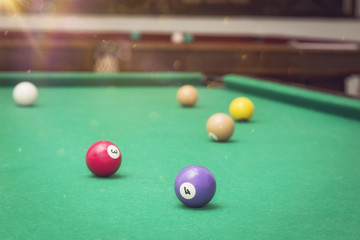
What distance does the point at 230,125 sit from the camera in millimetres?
2654

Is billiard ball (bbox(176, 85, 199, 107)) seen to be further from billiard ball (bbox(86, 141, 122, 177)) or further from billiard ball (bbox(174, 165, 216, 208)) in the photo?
billiard ball (bbox(174, 165, 216, 208))

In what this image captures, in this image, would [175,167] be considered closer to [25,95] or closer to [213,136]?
[213,136]

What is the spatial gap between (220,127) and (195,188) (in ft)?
3.46

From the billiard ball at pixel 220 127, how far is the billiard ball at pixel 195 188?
0.98m

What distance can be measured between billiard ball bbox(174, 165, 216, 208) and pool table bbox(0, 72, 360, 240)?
3cm

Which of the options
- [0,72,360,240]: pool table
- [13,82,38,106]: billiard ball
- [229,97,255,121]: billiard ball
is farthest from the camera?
[13,82,38,106]: billiard ball

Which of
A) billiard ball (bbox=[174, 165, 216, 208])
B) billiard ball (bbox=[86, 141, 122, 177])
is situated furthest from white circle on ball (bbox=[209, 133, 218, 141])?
billiard ball (bbox=[174, 165, 216, 208])

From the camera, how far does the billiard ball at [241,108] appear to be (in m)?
3.21

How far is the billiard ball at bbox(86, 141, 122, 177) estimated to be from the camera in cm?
194

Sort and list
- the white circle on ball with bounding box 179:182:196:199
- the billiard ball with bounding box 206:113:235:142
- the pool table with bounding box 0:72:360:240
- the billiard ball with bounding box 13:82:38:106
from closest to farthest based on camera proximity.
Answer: the pool table with bounding box 0:72:360:240, the white circle on ball with bounding box 179:182:196:199, the billiard ball with bounding box 206:113:235:142, the billiard ball with bounding box 13:82:38:106

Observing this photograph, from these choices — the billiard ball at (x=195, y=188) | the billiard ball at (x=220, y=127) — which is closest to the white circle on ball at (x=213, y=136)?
the billiard ball at (x=220, y=127)

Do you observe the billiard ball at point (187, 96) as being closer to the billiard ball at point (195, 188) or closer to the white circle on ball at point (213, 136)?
the white circle on ball at point (213, 136)

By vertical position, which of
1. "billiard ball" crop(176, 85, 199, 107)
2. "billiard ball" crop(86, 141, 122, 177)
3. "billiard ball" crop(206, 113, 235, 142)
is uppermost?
"billiard ball" crop(86, 141, 122, 177)

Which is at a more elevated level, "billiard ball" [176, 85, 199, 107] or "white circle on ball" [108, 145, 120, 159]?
"white circle on ball" [108, 145, 120, 159]
